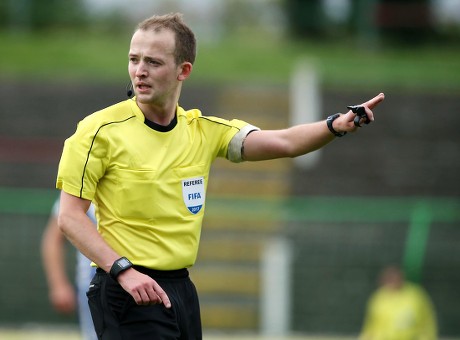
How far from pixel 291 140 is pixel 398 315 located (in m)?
8.41

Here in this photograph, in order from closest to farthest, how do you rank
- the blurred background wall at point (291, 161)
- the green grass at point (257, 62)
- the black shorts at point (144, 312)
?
the black shorts at point (144, 312), the blurred background wall at point (291, 161), the green grass at point (257, 62)

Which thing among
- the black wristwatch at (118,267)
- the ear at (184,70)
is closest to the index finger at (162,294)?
the black wristwatch at (118,267)

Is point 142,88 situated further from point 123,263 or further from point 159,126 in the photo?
point 123,263

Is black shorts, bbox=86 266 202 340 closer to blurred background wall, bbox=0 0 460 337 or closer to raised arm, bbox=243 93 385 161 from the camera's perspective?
raised arm, bbox=243 93 385 161

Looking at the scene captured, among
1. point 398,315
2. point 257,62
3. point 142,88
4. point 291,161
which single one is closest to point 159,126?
point 142,88

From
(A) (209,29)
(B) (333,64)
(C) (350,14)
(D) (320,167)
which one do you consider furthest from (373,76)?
(A) (209,29)

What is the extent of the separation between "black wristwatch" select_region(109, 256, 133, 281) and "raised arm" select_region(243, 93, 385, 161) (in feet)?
2.62

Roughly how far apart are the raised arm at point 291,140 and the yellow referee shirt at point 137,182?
0.29 m

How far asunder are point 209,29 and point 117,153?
24.0 metres

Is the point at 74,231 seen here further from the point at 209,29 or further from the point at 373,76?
the point at 209,29

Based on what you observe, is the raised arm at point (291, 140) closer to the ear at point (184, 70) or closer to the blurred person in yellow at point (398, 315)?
the ear at point (184, 70)

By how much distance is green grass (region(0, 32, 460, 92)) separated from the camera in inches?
850

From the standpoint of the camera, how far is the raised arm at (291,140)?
4.56 meters

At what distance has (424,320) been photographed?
12844 millimetres
